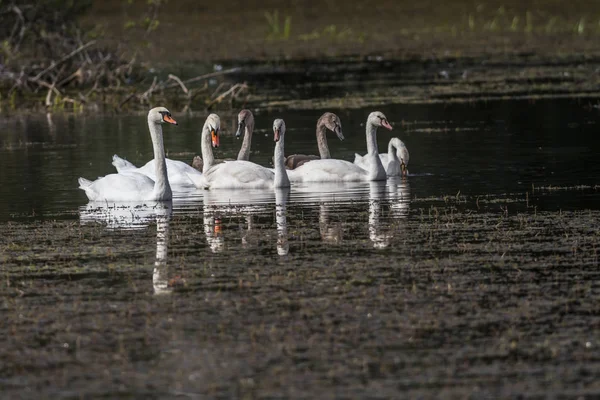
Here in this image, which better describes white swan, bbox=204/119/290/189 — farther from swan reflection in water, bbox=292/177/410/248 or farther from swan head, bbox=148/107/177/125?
swan head, bbox=148/107/177/125

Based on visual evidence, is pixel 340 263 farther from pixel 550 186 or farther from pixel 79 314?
pixel 550 186

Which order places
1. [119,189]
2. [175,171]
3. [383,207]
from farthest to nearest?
[175,171], [119,189], [383,207]

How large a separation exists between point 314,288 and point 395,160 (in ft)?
24.8

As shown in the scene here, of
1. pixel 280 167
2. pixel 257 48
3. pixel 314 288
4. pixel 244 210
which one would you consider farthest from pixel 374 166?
pixel 257 48

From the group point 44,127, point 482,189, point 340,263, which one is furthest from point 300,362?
point 44,127

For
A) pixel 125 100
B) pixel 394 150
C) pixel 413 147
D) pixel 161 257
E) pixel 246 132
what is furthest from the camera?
pixel 125 100

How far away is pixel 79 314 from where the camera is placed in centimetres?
777

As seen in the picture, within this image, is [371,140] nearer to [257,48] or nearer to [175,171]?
[175,171]

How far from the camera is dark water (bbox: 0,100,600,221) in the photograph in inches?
540

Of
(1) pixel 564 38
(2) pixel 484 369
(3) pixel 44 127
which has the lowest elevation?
(2) pixel 484 369

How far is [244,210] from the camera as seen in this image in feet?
40.7

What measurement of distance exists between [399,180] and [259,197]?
2.13 meters

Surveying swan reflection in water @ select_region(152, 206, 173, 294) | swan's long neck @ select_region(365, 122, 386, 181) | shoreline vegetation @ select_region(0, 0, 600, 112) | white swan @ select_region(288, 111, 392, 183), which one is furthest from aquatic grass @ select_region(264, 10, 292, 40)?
swan reflection in water @ select_region(152, 206, 173, 294)

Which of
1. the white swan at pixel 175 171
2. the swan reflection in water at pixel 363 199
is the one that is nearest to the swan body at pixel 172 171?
the white swan at pixel 175 171
